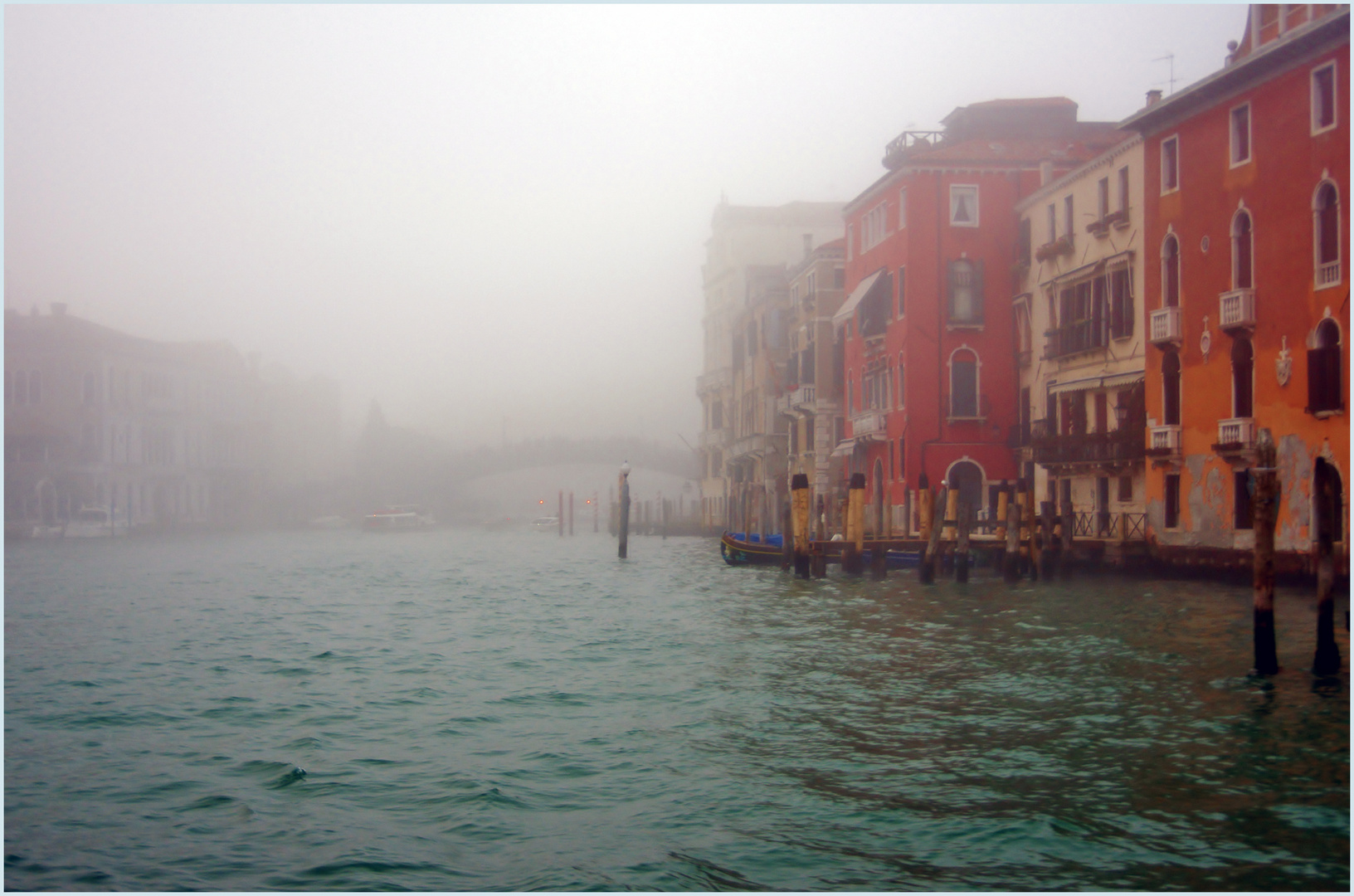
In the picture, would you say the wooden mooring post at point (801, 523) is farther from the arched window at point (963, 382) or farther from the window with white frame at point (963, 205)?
the window with white frame at point (963, 205)

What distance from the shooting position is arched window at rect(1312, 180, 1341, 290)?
13945 millimetres

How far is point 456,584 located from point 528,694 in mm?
12535

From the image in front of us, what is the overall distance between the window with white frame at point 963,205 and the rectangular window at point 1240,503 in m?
8.77

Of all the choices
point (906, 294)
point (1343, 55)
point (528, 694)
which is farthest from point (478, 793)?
point (906, 294)

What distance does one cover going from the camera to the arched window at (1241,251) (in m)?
15.7

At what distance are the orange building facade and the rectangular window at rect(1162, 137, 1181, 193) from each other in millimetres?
22

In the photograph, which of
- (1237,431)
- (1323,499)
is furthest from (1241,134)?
(1323,499)

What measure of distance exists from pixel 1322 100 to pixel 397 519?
48.4m

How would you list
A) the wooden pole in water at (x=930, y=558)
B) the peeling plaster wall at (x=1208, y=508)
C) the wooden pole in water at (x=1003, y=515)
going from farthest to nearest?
the wooden pole in water at (x=1003, y=515)
the wooden pole in water at (x=930, y=558)
the peeling plaster wall at (x=1208, y=508)

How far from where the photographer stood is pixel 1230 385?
15938 millimetres

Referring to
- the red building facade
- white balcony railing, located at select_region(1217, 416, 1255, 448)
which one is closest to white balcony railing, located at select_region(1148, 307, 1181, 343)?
white balcony railing, located at select_region(1217, 416, 1255, 448)

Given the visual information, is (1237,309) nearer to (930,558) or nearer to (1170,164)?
(1170,164)

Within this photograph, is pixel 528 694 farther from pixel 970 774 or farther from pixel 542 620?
pixel 542 620

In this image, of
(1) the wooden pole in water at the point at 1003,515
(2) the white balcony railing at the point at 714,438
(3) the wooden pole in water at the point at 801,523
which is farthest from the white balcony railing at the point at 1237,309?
(2) the white balcony railing at the point at 714,438
